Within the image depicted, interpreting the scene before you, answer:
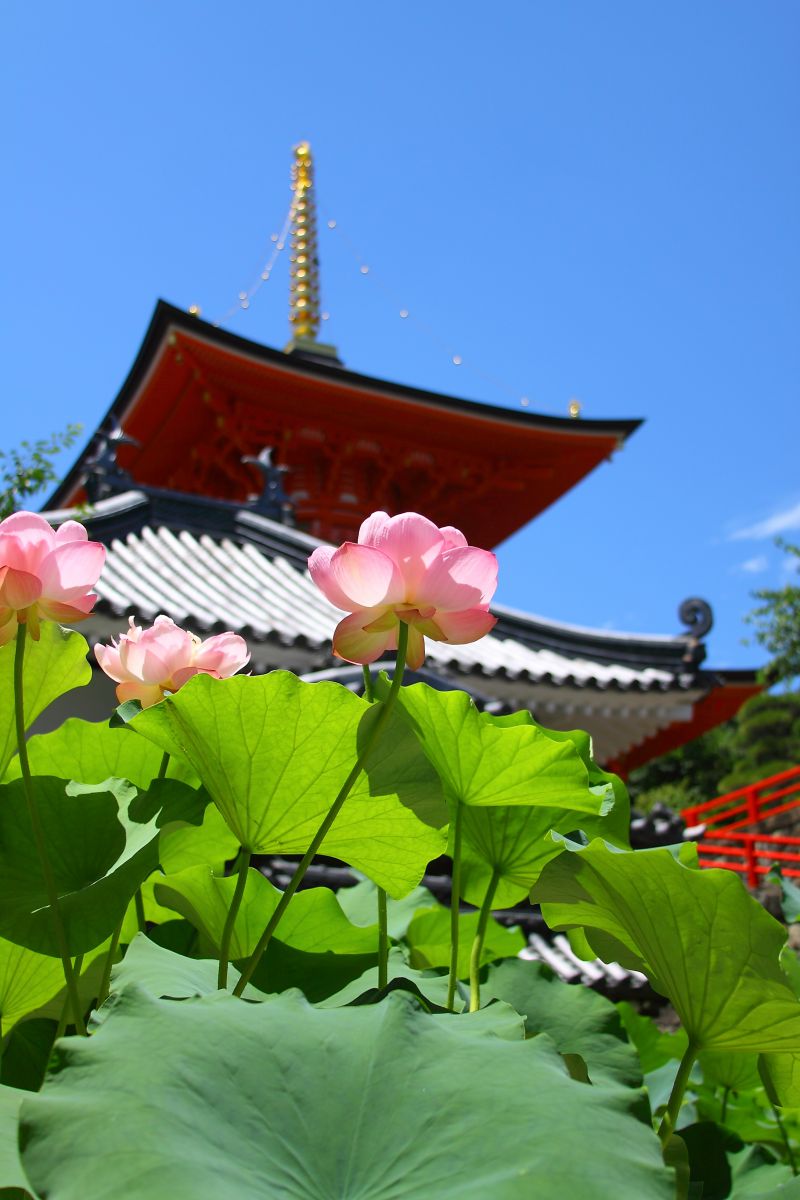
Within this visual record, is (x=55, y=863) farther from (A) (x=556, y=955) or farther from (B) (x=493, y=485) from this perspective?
(B) (x=493, y=485)

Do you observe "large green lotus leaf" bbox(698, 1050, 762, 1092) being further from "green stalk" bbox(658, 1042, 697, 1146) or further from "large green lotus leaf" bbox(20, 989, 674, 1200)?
"large green lotus leaf" bbox(20, 989, 674, 1200)

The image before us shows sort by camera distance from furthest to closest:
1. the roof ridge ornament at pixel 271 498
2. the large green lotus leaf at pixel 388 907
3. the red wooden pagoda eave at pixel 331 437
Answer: the red wooden pagoda eave at pixel 331 437 < the roof ridge ornament at pixel 271 498 < the large green lotus leaf at pixel 388 907

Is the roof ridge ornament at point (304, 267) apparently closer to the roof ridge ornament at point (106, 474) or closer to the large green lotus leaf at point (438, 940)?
the roof ridge ornament at point (106, 474)

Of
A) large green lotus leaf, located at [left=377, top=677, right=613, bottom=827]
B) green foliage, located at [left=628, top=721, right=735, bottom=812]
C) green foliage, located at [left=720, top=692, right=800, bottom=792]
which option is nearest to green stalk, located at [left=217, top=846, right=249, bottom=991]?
large green lotus leaf, located at [left=377, top=677, right=613, bottom=827]

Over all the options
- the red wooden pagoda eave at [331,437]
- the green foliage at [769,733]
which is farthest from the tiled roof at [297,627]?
the green foliage at [769,733]

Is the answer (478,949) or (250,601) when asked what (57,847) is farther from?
(250,601)

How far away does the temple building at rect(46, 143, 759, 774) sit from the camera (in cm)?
534

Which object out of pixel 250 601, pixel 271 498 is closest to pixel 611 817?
pixel 250 601

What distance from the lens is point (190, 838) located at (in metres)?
0.64

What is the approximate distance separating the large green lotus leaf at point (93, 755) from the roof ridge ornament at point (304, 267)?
10.5m

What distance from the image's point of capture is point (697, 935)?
0.46 meters

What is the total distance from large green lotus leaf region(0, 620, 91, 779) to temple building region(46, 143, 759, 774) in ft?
9.05

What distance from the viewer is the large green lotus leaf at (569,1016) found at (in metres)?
0.60

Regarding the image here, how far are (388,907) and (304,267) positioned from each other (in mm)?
12119
